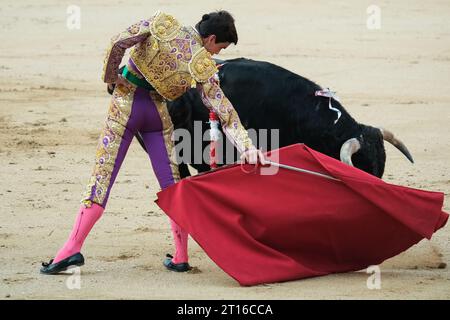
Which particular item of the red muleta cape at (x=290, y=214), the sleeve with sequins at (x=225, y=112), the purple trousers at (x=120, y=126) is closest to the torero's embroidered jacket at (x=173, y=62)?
the sleeve with sequins at (x=225, y=112)

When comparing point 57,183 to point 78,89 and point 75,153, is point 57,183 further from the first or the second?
point 78,89

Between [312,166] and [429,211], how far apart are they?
0.58 m

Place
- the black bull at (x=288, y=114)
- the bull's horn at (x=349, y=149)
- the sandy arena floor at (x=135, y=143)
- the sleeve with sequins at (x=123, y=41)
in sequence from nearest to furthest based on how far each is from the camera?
the sleeve with sequins at (x=123, y=41) → the sandy arena floor at (x=135, y=143) → the bull's horn at (x=349, y=149) → the black bull at (x=288, y=114)

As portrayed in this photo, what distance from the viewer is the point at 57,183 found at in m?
7.77

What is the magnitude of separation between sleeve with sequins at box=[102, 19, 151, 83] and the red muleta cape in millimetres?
617

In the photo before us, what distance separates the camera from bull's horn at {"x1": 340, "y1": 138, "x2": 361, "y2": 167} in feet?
18.5

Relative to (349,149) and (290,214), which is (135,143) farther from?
(290,214)

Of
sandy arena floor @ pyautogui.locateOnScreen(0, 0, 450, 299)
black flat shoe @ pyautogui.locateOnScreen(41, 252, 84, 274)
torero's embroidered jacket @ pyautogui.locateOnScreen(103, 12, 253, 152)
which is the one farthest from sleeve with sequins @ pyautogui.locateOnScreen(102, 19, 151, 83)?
sandy arena floor @ pyautogui.locateOnScreen(0, 0, 450, 299)

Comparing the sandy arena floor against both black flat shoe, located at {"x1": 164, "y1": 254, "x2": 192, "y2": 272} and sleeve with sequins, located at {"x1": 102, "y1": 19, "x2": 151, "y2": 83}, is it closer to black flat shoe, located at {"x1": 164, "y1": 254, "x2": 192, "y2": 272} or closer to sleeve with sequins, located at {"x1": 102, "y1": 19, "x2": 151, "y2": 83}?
black flat shoe, located at {"x1": 164, "y1": 254, "x2": 192, "y2": 272}

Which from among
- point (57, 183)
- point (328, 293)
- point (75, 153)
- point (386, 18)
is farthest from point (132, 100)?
point (386, 18)

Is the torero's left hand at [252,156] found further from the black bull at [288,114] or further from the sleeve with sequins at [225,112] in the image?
the black bull at [288,114]

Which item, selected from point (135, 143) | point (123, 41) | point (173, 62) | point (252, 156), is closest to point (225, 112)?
point (252, 156)

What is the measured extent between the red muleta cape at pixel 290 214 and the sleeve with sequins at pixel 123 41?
2.02 ft

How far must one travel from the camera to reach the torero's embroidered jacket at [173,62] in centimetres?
487
